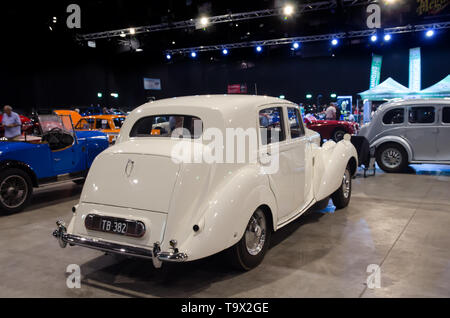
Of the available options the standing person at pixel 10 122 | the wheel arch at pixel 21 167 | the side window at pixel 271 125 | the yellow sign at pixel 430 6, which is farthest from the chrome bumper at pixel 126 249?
the yellow sign at pixel 430 6

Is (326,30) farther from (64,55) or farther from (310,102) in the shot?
(64,55)

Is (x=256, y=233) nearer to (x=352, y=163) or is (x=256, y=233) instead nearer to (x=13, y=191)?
(x=352, y=163)

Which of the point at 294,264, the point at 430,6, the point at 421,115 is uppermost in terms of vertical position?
the point at 430,6

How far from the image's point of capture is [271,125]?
176 inches

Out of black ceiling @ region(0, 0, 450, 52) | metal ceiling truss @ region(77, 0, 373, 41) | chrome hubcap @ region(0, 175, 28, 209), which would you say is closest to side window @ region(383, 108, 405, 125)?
metal ceiling truss @ region(77, 0, 373, 41)

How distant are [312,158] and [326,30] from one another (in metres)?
17.7

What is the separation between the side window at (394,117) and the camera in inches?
366

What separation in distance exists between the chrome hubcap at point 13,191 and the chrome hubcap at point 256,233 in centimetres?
446

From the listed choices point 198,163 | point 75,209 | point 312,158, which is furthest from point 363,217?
point 75,209

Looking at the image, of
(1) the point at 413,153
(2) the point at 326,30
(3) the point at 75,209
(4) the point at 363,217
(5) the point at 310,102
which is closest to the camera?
(3) the point at 75,209

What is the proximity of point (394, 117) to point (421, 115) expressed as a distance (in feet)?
1.98

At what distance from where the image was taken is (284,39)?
70.0 ft

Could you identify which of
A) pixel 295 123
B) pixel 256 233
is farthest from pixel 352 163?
pixel 256 233

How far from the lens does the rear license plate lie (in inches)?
128
